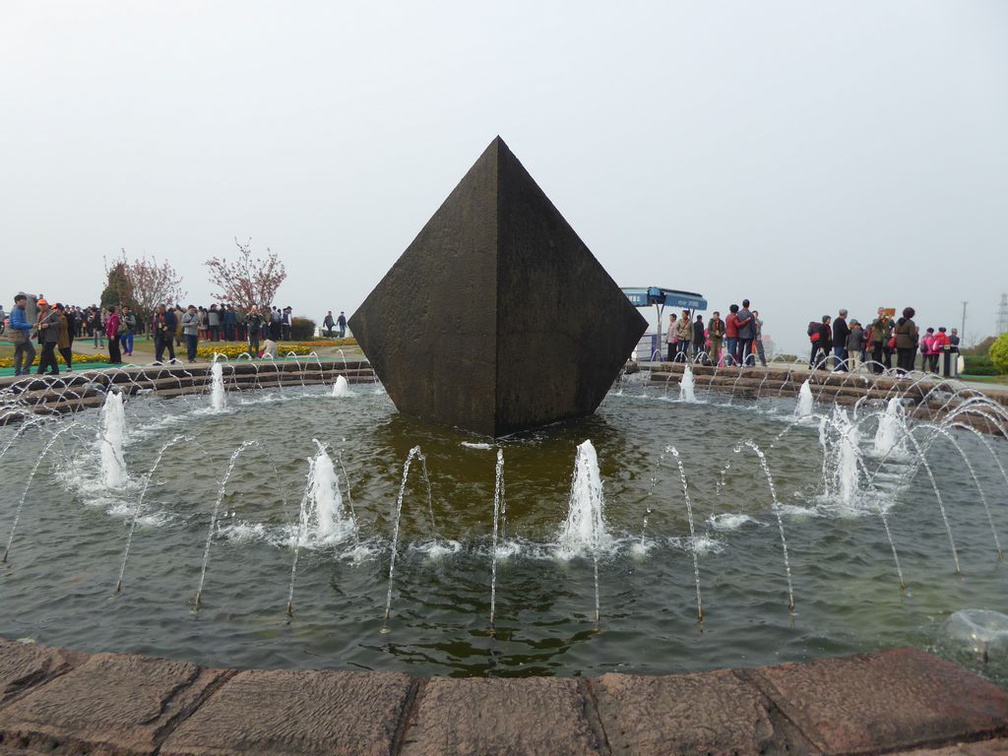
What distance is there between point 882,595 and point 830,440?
4992 millimetres

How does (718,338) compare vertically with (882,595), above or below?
above

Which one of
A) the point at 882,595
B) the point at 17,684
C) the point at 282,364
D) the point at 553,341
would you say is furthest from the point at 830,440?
the point at 282,364

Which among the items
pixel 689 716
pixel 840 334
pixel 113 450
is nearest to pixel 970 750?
pixel 689 716

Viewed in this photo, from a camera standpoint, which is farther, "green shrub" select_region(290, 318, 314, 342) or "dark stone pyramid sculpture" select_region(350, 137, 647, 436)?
"green shrub" select_region(290, 318, 314, 342)

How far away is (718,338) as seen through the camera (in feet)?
59.1

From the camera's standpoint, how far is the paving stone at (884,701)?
2.33m

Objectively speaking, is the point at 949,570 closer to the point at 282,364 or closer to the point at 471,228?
the point at 471,228

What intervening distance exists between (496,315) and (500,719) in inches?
222

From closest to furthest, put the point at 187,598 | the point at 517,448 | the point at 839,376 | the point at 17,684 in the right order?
the point at 17,684 → the point at 187,598 → the point at 517,448 → the point at 839,376

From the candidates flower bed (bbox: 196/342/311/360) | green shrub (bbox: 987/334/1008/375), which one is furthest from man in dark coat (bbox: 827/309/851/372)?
flower bed (bbox: 196/342/311/360)

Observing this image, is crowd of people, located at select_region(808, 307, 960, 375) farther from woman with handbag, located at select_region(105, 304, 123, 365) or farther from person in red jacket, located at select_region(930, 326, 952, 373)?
woman with handbag, located at select_region(105, 304, 123, 365)

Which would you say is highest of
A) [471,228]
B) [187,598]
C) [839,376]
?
[471,228]

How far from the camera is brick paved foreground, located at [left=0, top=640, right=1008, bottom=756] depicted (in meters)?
2.29

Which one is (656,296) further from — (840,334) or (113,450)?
(113,450)
